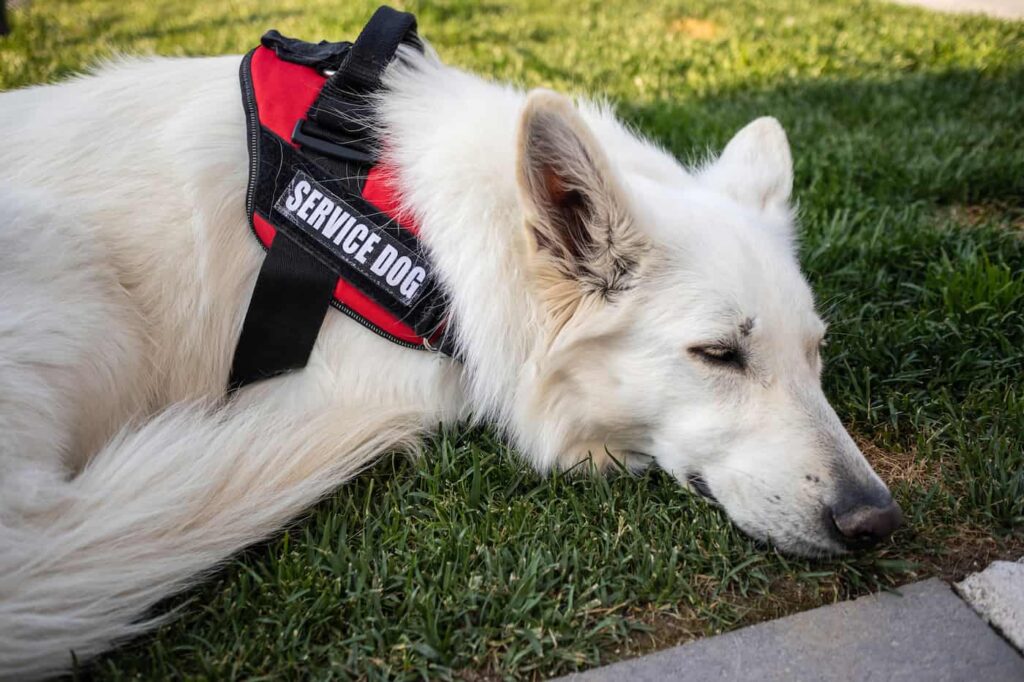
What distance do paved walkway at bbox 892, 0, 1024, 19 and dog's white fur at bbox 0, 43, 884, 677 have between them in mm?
7160

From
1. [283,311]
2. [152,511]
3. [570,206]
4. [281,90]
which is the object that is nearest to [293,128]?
[281,90]

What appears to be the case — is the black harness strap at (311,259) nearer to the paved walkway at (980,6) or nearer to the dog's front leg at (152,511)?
the dog's front leg at (152,511)

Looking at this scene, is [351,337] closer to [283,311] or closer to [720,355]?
[283,311]

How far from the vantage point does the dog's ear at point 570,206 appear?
1.94 m

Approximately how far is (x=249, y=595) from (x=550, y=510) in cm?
78

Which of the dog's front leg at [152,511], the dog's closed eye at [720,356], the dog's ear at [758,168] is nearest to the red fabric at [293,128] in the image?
the dog's front leg at [152,511]

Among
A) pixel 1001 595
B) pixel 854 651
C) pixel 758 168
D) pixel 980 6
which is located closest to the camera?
pixel 854 651

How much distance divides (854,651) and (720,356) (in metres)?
0.74

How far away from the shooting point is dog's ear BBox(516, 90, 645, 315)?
6.35 ft

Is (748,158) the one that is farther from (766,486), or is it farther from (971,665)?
(971,665)

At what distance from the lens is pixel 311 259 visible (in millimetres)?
2242

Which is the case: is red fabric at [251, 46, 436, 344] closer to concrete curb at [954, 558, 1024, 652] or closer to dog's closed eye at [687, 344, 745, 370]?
dog's closed eye at [687, 344, 745, 370]

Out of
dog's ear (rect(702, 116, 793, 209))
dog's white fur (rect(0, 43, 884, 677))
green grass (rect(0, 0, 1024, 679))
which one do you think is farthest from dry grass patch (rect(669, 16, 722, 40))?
dog's white fur (rect(0, 43, 884, 677))

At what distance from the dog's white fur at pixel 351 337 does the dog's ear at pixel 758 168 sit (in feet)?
0.05
